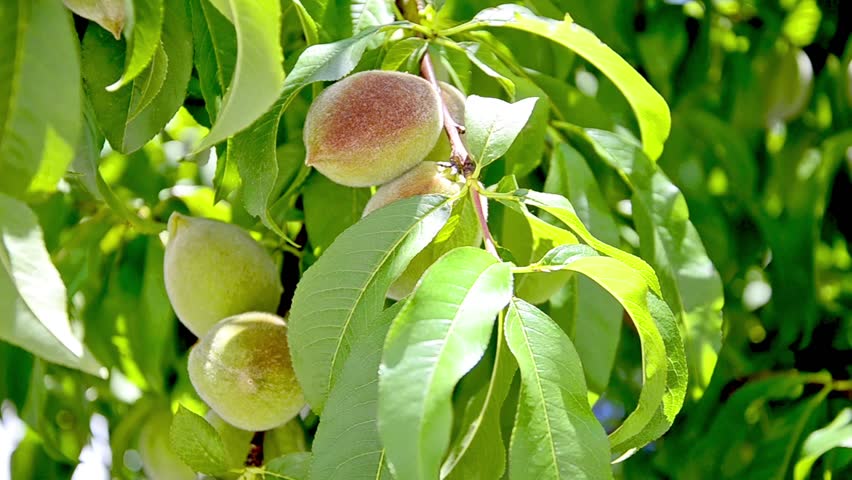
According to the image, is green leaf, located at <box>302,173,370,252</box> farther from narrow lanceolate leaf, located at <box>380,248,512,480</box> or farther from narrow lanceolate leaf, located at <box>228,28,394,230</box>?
narrow lanceolate leaf, located at <box>380,248,512,480</box>

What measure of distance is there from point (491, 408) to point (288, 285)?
1.47 ft

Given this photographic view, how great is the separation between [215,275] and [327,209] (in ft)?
0.40

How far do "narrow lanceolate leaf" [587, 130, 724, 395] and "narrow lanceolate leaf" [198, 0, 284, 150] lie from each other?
0.50m

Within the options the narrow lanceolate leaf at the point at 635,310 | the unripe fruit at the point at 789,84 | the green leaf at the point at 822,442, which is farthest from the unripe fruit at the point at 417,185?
the unripe fruit at the point at 789,84

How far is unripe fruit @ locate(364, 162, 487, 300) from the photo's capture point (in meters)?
0.78

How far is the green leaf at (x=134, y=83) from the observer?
840mm

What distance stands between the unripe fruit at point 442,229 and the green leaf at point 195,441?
7.4 inches

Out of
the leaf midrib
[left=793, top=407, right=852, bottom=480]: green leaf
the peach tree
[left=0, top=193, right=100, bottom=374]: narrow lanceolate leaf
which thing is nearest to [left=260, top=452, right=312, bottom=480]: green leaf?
the peach tree

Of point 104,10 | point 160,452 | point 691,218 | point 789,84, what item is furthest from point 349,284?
point 789,84

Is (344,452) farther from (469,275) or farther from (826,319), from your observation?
(826,319)

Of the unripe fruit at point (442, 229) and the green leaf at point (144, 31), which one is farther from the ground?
the green leaf at point (144, 31)

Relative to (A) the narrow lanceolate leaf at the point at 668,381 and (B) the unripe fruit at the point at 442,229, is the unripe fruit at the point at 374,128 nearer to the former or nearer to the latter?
(B) the unripe fruit at the point at 442,229

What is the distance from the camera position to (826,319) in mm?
1731

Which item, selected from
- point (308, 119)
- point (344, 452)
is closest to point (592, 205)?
point (308, 119)
